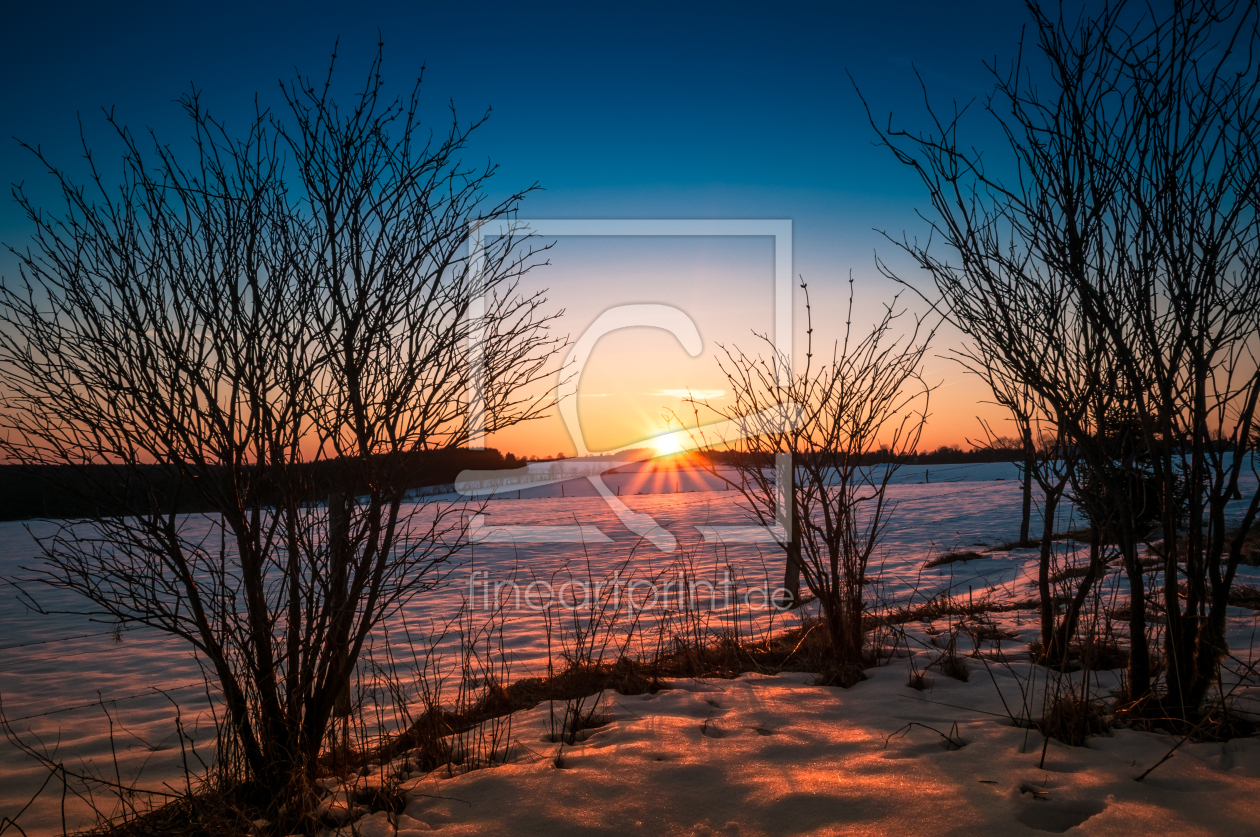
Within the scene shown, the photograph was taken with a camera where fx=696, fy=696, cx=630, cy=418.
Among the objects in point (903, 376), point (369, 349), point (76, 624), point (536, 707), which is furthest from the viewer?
point (76, 624)

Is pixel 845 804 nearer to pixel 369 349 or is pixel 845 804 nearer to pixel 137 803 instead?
pixel 369 349

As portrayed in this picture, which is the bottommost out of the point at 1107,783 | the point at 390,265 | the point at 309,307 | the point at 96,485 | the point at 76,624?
the point at 76,624

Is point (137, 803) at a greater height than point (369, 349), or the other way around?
point (369, 349)

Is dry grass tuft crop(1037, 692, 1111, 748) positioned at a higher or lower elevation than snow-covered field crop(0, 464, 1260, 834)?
higher

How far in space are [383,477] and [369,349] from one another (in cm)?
52

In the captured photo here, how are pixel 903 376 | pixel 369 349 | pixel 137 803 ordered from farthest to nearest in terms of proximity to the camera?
pixel 903 376 < pixel 137 803 < pixel 369 349

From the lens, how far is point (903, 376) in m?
4.68

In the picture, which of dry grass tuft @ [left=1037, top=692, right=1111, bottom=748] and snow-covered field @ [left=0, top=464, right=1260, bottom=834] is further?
dry grass tuft @ [left=1037, top=692, right=1111, bottom=748]

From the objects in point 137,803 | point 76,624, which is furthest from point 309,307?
point 76,624

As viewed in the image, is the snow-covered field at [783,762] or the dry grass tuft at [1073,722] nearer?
the snow-covered field at [783,762]

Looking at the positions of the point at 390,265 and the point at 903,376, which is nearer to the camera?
the point at 390,265

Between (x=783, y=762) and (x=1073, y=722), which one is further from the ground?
(x=1073, y=722)

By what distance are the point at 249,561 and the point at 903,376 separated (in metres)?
3.95

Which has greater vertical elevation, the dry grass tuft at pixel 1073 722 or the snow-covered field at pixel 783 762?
the dry grass tuft at pixel 1073 722
